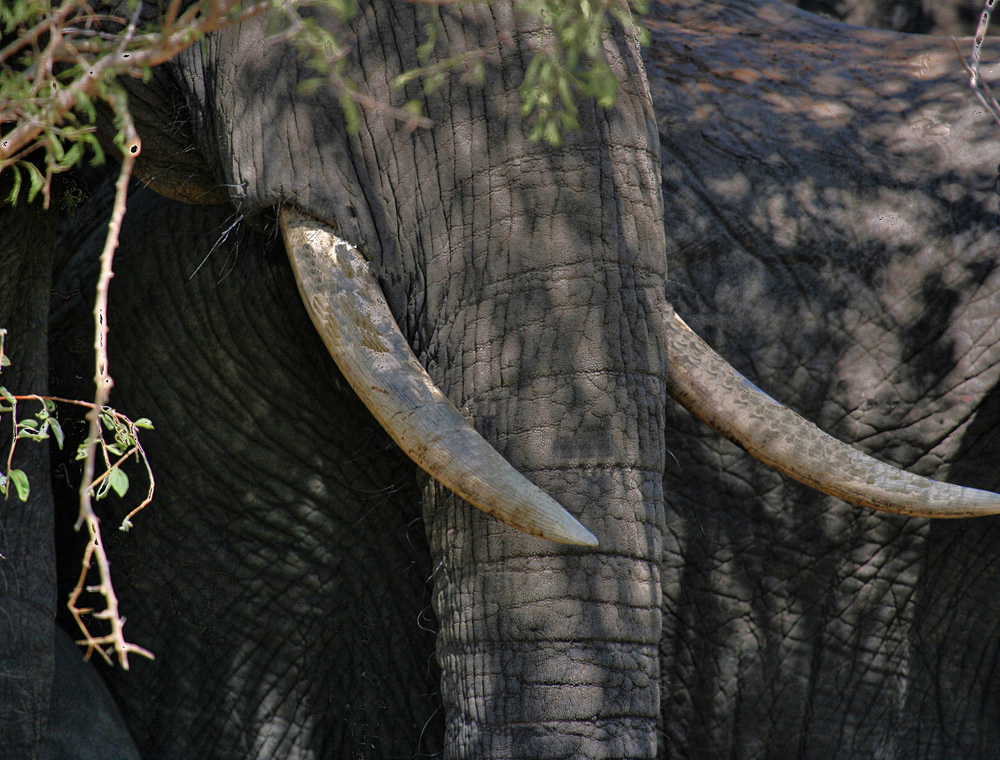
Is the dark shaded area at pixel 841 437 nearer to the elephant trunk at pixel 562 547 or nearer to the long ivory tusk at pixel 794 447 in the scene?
the long ivory tusk at pixel 794 447

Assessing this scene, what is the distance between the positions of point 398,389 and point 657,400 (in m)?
0.49

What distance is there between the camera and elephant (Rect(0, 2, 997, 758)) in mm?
2215

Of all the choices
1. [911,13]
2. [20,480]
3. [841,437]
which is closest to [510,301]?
[20,480]

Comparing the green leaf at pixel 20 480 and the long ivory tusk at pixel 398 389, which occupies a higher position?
the long ivory tusk at pixel 398 389

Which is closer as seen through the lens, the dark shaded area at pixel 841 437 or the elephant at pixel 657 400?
the elephant at pixel 657 400

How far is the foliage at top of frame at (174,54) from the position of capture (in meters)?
1.66

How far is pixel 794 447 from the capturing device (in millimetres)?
2264

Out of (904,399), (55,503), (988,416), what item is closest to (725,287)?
(904,399)

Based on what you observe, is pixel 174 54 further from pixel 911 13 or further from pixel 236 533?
pixel 911 13

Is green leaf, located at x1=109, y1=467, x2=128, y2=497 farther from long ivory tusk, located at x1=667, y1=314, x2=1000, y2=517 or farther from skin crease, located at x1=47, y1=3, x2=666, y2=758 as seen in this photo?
→ long ivory tusk, located at x1=667, y1=314, x2=1000, y2=517

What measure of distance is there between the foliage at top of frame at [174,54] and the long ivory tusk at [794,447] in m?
0.55

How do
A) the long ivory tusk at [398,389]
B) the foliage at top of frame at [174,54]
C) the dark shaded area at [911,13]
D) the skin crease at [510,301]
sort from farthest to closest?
the dark shaded area at [911,13] < the skin crease at [510,301] < the long ivory tusk at [398,389] < the foliage at top of frame at [174,54]

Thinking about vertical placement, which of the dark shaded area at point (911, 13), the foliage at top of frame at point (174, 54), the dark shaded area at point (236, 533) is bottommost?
the dark shaded area at point (236, 533)

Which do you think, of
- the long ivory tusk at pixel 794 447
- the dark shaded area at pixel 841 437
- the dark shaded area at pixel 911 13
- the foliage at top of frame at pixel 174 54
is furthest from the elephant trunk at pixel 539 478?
the dark shaded area at pixel 911 13
